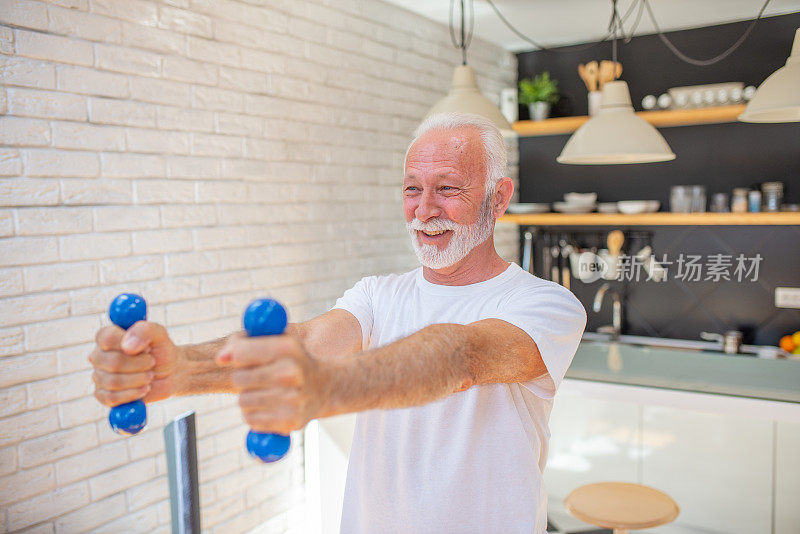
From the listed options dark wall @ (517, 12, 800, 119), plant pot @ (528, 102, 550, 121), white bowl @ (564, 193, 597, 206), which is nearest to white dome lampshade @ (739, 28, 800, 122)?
dark wall @ (517, 12, 800, 119)

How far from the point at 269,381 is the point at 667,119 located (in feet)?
12.9

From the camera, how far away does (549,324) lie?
123 cm

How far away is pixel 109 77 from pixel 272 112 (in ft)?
2.56

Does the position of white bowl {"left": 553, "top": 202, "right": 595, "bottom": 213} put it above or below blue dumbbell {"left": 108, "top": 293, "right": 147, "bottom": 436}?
above

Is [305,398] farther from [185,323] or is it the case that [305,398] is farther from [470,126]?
[185,323]

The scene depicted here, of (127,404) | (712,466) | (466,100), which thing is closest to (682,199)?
(712,466)

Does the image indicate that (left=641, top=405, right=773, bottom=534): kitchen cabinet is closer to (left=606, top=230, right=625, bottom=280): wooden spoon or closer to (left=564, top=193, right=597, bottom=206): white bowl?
(left=606, top=230, right=625, bottom=280): wooden spoon

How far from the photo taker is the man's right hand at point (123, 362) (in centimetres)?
92

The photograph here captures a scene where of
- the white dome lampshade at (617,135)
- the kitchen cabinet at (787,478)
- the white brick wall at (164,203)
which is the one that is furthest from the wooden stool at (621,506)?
the white dome lampshade at (617,135)

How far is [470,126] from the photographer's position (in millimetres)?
1459

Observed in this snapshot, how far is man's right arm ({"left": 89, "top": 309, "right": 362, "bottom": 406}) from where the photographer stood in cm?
92

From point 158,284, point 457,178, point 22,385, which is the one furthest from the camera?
point 158,284

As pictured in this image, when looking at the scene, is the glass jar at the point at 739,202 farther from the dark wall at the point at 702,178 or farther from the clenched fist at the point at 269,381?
the clenched fist at the point at 269,381

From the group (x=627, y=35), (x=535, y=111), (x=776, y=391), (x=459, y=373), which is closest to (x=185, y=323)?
(x=459, y=373)
